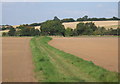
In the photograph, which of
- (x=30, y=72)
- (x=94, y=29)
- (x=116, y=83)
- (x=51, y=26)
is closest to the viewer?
(x=116, y=83)

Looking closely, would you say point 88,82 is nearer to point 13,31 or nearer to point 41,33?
point 41,33

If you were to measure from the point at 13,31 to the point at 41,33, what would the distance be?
19.5 m

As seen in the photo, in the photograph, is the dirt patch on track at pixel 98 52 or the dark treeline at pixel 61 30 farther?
the dark treeline at pixel 61 30

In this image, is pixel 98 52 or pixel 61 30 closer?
pixel 98 52

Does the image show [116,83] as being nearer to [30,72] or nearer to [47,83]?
[47,83]

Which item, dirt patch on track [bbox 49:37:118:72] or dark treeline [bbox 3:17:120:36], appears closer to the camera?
dirt patch on track [bbox 49:37:118:72]

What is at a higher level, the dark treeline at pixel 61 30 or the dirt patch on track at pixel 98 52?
the dark treeline at pixel 61 30

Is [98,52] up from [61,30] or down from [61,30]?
down

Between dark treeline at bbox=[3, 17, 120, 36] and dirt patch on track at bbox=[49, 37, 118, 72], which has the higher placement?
dark treeline at bbox=[3, 17, 120, 36]

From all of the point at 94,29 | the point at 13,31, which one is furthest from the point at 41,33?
the point at 94,29

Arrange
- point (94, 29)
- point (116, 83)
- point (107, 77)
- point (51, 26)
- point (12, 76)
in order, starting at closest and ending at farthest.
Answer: point (116, 83) → point (107, 77) → point (12, 76) → point (51, 26) → point (94, 29)

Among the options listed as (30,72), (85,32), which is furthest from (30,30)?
(30,72)

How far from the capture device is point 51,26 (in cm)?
13550

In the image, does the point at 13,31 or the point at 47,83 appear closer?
the point at 47,83
